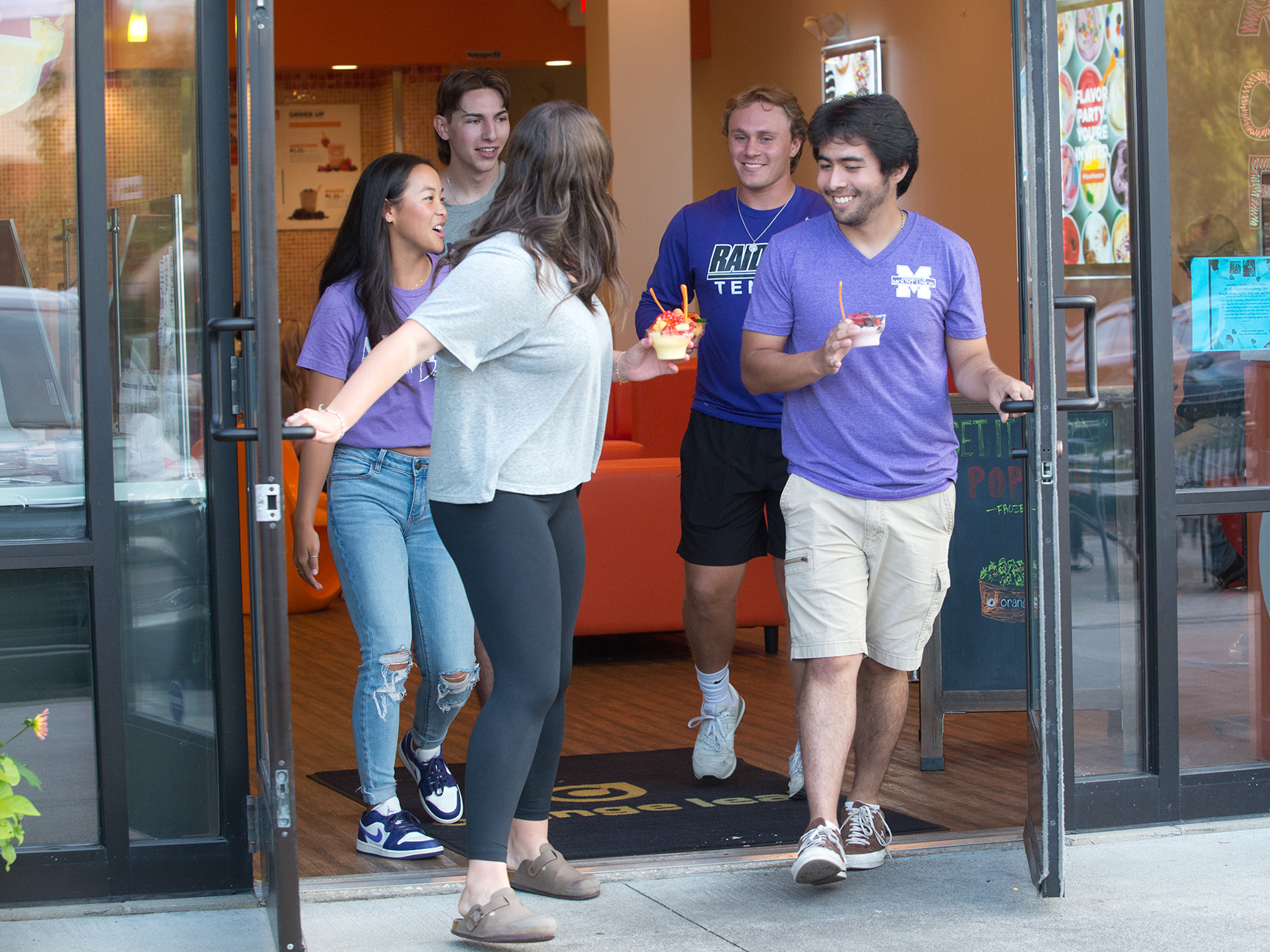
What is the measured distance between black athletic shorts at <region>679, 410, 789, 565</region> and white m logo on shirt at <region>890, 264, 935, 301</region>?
2.57 feet

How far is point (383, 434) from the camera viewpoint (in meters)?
3.24

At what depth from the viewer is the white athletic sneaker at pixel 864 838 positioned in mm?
3143

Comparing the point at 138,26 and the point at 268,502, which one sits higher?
the point at 138,26

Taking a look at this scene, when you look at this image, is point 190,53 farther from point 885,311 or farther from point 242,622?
point 885,311

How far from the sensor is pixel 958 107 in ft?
25.6

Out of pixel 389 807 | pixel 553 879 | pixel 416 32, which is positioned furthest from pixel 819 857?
pixel 416 32

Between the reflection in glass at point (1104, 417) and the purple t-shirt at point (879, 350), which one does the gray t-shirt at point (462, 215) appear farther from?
the reflection in glass at point (1104, 417)

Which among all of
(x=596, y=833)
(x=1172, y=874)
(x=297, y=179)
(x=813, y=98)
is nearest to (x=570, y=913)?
(x=596, y=833)

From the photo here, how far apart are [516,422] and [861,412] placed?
32.6 inches

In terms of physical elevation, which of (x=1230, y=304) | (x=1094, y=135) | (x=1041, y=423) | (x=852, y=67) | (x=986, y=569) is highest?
(x=852, y=67)

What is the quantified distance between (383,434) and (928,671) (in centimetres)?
176

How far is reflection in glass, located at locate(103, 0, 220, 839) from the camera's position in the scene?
295cm

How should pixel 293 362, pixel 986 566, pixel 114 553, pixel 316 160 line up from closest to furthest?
pixel 114 553
pixel 986 566
pixel 293 362
pixel 316 160

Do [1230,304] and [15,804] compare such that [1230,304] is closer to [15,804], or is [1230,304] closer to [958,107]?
[15,804]
